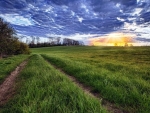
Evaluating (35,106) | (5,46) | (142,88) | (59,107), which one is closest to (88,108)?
(59,107)

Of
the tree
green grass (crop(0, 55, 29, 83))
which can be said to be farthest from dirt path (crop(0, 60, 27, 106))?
the tree

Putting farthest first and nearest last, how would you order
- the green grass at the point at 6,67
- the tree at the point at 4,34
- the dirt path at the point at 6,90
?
the tree at the point at 4,34
the green grass at the point at 6,67
the dirt path at the point at 6,90

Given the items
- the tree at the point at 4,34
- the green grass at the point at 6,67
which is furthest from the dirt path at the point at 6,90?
the tree at the point at 4,34

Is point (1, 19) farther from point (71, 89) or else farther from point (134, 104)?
point (134, 104)

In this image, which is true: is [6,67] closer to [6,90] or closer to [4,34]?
[6,90]

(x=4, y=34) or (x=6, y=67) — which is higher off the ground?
(x=4, y=34)

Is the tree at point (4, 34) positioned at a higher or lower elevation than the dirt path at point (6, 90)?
higher

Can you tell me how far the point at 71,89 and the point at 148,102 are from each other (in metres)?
2.70

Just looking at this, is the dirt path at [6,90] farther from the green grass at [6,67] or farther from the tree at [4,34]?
the tree at [4,34]

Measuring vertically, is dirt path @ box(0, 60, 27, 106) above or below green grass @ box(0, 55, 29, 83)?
above

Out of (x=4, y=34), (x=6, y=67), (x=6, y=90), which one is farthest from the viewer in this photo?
(x=4, y=34)

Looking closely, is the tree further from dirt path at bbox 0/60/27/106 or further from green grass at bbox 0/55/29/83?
dirt path at bbox 0/60/27/106

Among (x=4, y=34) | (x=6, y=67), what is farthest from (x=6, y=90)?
(x=4, y=34)

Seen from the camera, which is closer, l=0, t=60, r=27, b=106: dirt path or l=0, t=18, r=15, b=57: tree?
l=0, t=60, r=27, b=106: dirt path
